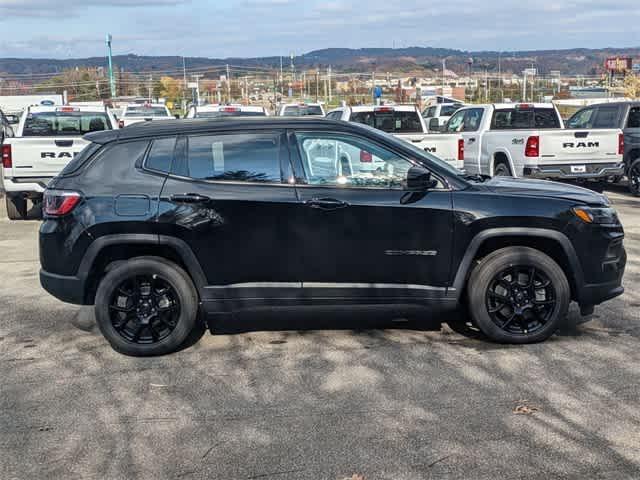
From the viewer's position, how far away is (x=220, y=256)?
5.81 m

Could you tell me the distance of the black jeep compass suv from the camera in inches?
228

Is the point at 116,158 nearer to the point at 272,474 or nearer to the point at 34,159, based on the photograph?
the point at 272,474

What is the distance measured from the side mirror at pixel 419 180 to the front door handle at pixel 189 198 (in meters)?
1.49

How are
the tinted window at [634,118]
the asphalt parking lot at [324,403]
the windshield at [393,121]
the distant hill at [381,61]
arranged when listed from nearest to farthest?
the asphalt parking lot at [324,403] < the windshield at [393,121] < the tinted window at [634,118] < the distant hill at [381,61]

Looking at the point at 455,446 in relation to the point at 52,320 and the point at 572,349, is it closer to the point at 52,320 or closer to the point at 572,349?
the point at 572,349

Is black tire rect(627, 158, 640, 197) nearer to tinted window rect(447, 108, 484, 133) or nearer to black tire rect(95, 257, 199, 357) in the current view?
tinted window rect(447, 108, 484, 133)

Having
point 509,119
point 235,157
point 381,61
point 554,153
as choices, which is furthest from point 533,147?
point 381,61

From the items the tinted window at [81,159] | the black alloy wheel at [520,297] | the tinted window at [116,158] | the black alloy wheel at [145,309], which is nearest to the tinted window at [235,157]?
the tinted window at [116,158]

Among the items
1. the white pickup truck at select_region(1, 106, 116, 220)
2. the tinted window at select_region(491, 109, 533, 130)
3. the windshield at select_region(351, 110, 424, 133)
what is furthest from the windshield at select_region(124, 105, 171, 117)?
the tinted window at select_region(491, 109, 533, 130)

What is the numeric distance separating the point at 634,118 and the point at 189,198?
12.1 meters

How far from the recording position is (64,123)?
1360cm

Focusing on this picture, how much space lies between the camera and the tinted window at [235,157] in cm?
589

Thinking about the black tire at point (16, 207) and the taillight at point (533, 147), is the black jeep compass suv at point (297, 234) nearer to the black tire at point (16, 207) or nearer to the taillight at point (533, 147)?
the taillight at point (533, 147)

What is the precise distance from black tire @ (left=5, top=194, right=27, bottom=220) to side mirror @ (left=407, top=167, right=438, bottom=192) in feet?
29.8
